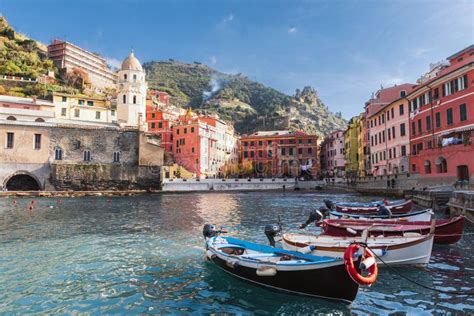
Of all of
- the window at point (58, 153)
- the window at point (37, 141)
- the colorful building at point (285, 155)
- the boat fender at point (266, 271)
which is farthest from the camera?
the colorful building at point (285, 155)

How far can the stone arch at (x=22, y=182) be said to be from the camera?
49.2 m

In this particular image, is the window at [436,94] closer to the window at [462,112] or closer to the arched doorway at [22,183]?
the window at [462,112]

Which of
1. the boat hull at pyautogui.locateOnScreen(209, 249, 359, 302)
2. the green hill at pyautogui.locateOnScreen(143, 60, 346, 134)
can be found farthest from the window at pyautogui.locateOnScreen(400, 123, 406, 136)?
the green hill at pyautogui.locateOnScreen(143, 60, 346, 134)

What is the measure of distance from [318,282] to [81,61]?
380 ft

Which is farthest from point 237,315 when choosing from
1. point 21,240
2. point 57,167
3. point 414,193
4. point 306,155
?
point 306,155

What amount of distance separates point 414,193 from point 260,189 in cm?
3239

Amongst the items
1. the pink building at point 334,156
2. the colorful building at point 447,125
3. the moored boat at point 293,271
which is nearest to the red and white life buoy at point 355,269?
the moored boat at point 293,271

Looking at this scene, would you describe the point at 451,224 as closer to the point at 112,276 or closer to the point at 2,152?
the point at 112,276

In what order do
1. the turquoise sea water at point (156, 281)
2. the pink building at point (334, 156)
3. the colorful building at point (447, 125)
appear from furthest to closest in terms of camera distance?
1. the pink building at point (334, 156)
2. the colorful building at point (447, 125)
3. the turquoise sea water at point (156, 281)

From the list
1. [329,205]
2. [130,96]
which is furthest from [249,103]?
[329,205]

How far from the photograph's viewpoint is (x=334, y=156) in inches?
3260

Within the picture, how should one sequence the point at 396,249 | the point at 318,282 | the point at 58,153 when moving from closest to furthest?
the point at 318,282 → the point at 396,249 → the point at 58,153

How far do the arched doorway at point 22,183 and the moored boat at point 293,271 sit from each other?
50665mm

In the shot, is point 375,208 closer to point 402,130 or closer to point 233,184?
point 402,130
